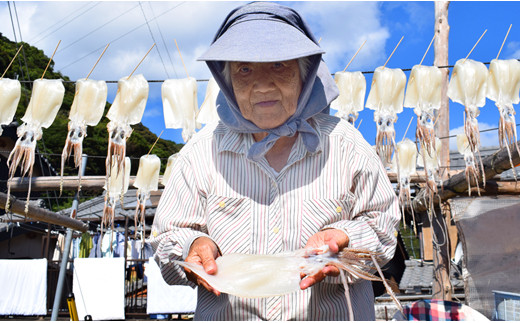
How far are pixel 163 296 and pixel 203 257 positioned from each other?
875 cm

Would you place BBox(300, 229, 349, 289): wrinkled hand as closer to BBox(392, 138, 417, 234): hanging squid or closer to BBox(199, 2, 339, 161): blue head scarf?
BBox(199, 2, 339, 161): blue head scarf

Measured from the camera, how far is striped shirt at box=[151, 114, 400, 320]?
137 centimetres

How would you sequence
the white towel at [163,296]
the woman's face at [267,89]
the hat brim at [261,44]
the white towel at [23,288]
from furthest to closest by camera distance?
1. the white towel at [23,288]
2. the white towel at [163,296]
3. the woman's face at [267,89]
4. the hat brim at [261,44]

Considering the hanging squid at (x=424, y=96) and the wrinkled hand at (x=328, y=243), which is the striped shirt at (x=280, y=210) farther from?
the hanging squid at (x=424, y=96)

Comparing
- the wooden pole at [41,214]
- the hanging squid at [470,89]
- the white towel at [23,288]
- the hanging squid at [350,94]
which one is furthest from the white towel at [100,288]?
the hanging squid at [470,89]

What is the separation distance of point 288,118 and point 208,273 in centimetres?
62

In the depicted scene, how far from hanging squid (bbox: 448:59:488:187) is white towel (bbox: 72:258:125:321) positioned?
787cm

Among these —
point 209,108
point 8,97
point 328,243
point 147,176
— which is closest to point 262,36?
point 328,243

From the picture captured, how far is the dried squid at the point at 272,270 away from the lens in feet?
3.73

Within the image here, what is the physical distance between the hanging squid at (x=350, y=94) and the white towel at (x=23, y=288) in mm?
8647

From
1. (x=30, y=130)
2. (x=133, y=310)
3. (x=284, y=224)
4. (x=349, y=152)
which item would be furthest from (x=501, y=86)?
(x=133, y=310)

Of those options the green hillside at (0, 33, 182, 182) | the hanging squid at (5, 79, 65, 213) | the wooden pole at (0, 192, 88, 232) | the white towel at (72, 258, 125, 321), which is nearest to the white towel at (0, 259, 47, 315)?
the white towel at (72, 258, 125, 321)

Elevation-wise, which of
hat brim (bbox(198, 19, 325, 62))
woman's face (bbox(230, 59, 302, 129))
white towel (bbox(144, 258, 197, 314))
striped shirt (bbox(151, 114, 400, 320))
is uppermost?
hat brim (bbox(198, 19, 325, 62))

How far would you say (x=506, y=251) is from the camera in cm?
601
